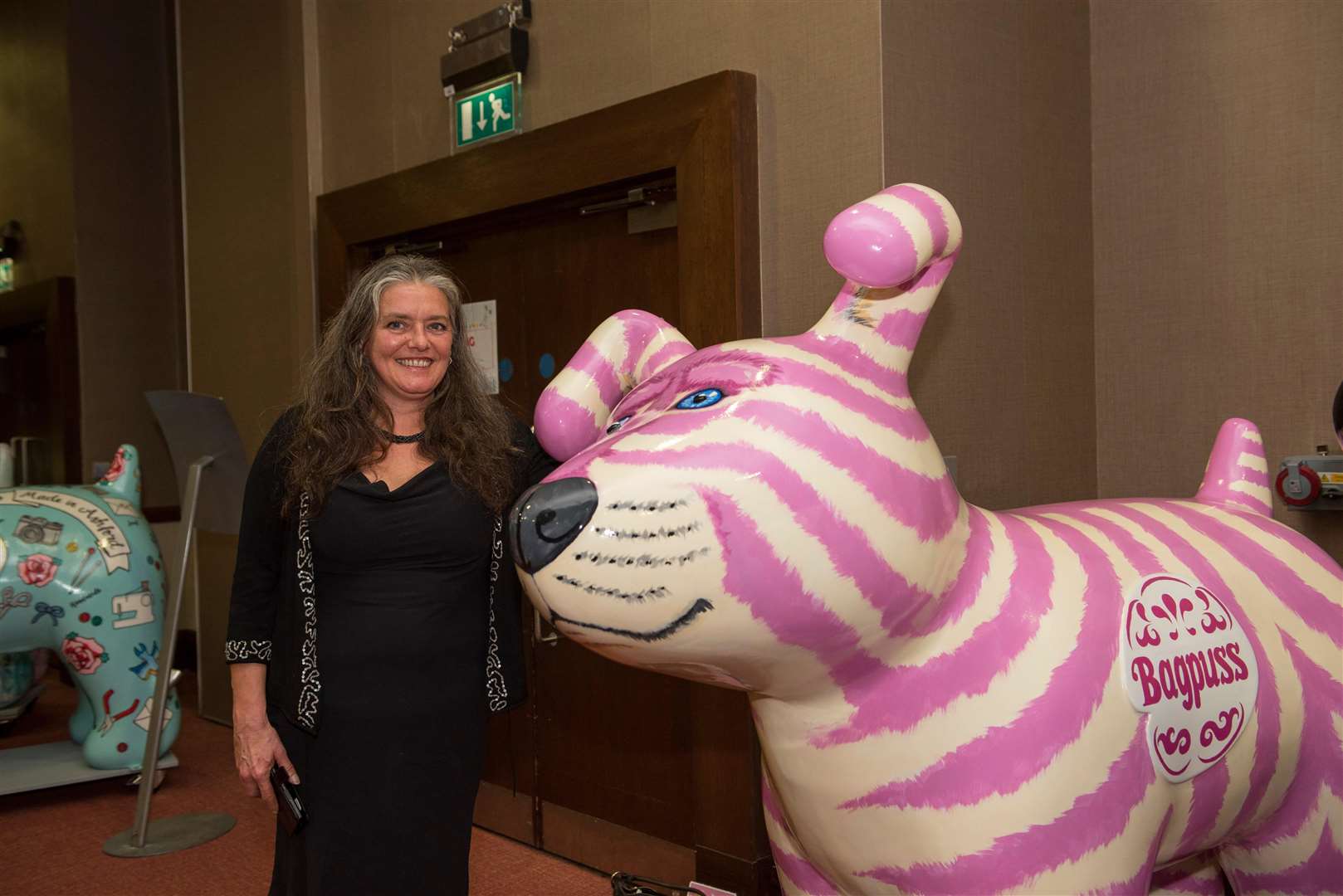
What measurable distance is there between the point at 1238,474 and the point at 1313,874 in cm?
50

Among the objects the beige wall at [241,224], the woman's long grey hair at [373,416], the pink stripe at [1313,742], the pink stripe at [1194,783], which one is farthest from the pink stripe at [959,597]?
the beige wall at [241,224]

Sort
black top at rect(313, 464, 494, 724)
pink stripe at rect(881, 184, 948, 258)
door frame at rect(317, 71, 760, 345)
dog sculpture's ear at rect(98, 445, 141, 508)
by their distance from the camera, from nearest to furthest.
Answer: pink stripe at rect(881, 184, 948, 258) < black top at rect(313, 464, 494, 724) < door frame at rect(317, 71, 760, 345) < dog sculpture's ear at rect(98, 445, 141, 508)

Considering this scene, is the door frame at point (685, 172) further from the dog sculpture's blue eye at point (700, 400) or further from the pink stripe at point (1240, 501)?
the dog sculpture's blue eye at point (700, 400)

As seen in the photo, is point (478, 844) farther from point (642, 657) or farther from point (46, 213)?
point (46, 213)

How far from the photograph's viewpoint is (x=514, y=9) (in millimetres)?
2924

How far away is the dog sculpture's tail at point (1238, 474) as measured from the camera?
1.54 m

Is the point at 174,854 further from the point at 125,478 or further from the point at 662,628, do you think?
the point at 662,628

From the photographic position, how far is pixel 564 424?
1388 mm

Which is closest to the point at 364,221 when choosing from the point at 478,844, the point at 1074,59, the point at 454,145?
the point at 454,145

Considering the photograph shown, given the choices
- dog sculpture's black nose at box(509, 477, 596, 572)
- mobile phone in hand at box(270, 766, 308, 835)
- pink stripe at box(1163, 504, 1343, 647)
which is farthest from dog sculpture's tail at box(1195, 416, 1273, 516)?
mobile phone in hand at box(270, 766, 308, 835)

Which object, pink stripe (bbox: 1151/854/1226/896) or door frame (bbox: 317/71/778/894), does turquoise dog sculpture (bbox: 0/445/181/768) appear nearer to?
door frame (bbox: 317/71/778/894)

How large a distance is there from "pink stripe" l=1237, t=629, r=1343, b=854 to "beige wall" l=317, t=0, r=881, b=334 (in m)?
1.16

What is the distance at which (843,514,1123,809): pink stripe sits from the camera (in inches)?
45.9

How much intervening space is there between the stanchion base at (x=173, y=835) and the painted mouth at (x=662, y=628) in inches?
95.0
